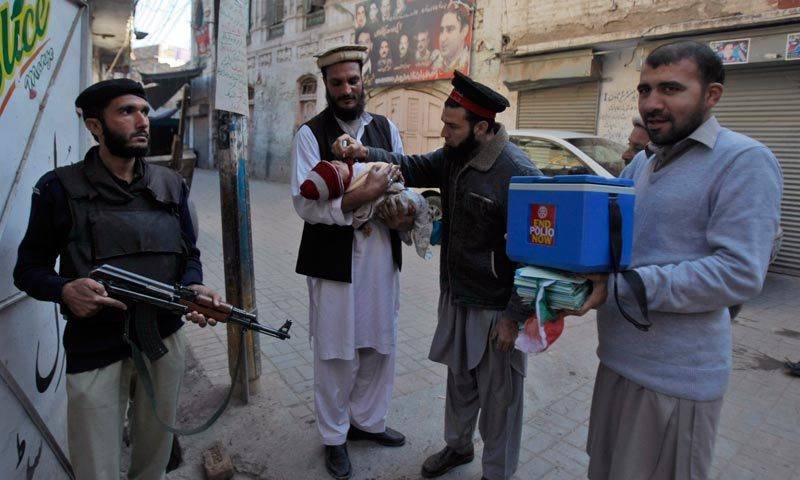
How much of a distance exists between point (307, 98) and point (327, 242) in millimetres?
14706

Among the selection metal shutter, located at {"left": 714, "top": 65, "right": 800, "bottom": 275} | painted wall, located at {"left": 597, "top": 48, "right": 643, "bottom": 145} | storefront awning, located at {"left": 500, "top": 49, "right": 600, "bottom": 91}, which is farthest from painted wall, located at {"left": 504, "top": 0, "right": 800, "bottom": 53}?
metal shutter, located at {"left": 714, "top": 65, "right": 800, "bottom": 275}

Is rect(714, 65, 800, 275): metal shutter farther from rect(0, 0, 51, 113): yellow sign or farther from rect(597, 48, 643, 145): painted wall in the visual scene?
rect(0, 0, 51, 113): yellow sign

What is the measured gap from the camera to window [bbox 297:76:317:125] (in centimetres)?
1616

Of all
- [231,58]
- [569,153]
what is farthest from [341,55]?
[569,153]

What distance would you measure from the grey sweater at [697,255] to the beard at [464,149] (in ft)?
2.51

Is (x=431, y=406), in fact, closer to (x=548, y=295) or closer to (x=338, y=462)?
(x=338, y=462)

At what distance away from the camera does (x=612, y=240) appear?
1.47 m

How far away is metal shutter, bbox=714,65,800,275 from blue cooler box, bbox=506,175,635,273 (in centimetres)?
718

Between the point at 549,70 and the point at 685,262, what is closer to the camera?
the point at 685,262

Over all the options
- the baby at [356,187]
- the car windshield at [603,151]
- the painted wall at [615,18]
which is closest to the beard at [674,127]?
the baby at [356,187]

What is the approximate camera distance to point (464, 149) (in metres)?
2.35

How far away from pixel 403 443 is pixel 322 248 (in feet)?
4.07

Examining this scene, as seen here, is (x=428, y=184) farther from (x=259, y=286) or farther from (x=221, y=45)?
(x=259, y=286)

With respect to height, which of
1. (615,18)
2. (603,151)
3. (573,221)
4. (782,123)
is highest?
(615,18)
